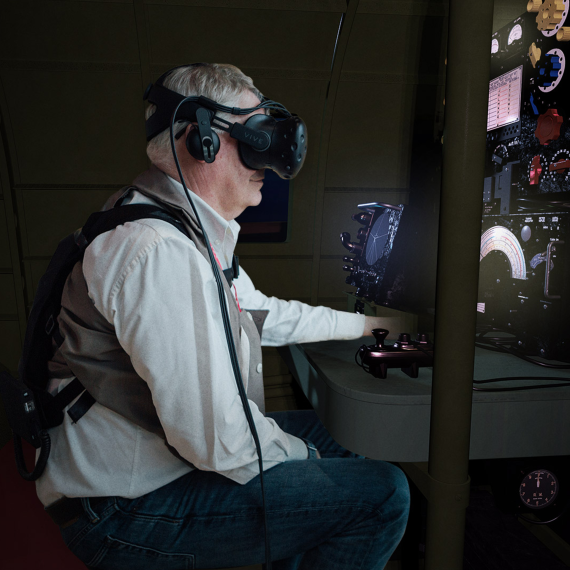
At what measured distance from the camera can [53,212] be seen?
2.62 m

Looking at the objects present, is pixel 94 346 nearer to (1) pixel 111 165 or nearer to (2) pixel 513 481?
(2) pixel 513 481

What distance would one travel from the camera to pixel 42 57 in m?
2.42

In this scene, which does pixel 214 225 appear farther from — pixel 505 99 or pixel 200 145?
pixel 505 99

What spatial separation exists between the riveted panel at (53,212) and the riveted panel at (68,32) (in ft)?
2.19

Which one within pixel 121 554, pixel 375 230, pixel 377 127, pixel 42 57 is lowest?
pixel 121 554

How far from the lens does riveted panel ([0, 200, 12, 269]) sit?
2.60m

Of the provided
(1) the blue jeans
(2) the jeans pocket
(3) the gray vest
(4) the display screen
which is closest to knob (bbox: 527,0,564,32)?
(4) the display screen

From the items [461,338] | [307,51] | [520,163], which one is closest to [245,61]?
[307,51]

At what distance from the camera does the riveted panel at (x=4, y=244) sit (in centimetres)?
260

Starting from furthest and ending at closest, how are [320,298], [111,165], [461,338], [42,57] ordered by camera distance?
[320,298], [111,165], [42,57], [461,338]

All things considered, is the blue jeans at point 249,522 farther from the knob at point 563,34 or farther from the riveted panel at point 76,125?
the riveted panel at point 76,125

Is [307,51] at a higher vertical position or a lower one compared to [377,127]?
higher

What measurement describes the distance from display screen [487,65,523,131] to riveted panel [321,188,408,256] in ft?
4.28

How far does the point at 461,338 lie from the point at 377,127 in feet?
7.35
